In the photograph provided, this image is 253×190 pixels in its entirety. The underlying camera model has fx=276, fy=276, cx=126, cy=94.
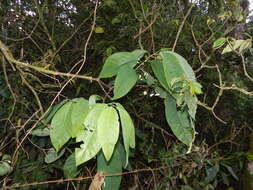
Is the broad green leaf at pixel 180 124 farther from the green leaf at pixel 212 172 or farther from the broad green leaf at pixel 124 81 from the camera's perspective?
the green leaf at pixel 212 172

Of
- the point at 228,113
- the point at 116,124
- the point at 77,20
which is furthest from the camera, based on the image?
the point at 228,113

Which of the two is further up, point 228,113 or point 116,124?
point 116,124

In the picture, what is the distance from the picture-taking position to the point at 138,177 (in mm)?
1660

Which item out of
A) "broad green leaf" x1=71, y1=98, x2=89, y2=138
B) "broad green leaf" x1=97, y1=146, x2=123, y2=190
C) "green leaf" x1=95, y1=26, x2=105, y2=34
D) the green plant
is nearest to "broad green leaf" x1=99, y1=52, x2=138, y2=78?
the green plant

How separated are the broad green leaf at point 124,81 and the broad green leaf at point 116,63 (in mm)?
21

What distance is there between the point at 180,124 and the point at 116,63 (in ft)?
0.78

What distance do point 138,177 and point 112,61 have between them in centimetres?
109

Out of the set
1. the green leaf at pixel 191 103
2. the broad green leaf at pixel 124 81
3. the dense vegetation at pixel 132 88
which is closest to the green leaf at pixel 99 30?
the dense vegetation at pixel 132 88

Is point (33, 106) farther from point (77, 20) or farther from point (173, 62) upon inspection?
point (173, 62)

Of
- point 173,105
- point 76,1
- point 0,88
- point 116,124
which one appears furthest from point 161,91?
point 76,1

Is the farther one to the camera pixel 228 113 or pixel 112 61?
pixel 228 113

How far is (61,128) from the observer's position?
0.68 m

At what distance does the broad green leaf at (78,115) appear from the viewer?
634 millimetres

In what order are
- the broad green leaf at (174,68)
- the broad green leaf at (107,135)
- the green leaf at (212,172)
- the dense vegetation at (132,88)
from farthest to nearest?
the green leaf at (212,172), the dense vegetation at (132,88), the broad green leaf at (174,68), the broad green leaf at (107,135)
